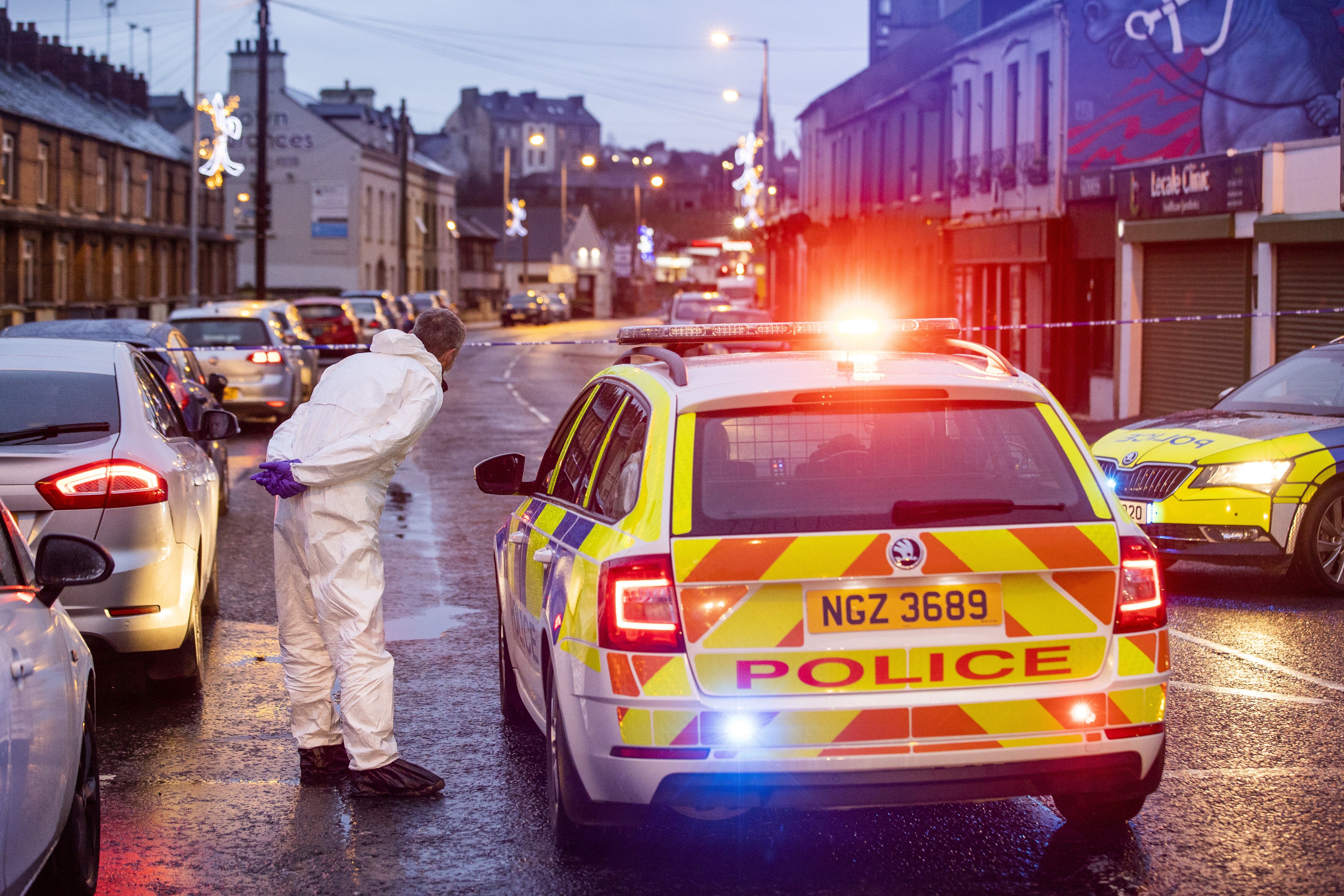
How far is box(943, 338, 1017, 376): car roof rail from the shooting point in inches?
205

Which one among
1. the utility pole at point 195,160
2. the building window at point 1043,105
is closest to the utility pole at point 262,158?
the utility pole at point 195,160

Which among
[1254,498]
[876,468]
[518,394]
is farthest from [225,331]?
[876,468]

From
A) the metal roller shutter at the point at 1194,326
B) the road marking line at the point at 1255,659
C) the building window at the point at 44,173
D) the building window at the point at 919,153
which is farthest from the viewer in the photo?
the building window at the point at 44,173

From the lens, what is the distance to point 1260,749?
645 centimetres

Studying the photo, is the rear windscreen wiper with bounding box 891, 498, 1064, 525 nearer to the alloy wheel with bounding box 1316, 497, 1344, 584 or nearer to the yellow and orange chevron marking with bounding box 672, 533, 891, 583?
the yellow and orange chevron marking with bounding box 672, 533, 891, 583

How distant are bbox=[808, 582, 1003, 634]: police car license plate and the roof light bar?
135 centimetres

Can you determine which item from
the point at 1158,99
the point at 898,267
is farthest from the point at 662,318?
the point at 1158,99

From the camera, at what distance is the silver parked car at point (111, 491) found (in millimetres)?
6910

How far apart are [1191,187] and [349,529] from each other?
19.7 meters

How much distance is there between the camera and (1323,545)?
9953 millimetres

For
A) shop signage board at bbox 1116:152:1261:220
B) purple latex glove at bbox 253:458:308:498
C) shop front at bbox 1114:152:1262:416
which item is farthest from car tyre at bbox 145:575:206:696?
shop signage board at bbox 1116:152:1261:220

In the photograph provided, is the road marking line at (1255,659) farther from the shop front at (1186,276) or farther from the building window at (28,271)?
the building window at (28,271)

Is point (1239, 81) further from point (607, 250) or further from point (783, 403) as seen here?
point (607, 250)

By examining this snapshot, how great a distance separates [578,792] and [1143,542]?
1.75m
